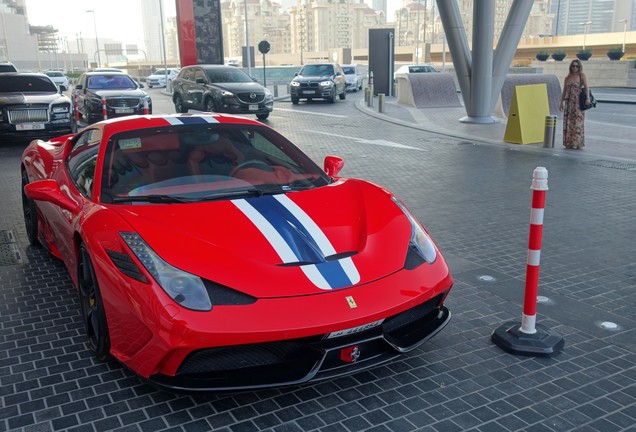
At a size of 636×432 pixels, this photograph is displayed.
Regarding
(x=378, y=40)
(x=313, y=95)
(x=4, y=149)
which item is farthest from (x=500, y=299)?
(x=378, y=40)

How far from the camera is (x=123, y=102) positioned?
18.3 metres

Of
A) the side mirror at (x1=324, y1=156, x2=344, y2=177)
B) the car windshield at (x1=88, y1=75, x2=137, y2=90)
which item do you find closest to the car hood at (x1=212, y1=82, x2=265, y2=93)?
the car windshield at (x1=88, y1=75, x2=137, y2=90)

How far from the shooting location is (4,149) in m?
13.9

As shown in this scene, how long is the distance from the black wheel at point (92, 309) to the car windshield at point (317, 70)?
24.2m

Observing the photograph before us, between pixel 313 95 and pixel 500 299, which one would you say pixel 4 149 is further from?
pixel 313 95

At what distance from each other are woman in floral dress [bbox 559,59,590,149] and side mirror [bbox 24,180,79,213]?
10.3m

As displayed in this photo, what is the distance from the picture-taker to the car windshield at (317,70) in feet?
89.5

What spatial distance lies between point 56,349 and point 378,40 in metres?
28.3

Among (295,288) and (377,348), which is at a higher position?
(295,288)

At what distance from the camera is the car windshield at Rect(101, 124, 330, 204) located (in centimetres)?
404

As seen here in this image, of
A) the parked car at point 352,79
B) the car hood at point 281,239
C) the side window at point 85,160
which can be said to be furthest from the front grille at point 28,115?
the parked car at point 352,79

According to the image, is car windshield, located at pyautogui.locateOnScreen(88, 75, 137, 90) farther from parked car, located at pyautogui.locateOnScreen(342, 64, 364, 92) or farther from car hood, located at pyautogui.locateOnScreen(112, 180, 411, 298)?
parked car, located at pyautogui.locateOnScreen(342, 64, 364, 92)

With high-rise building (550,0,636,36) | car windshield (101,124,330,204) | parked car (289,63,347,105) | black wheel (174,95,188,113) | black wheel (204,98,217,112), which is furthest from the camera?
high-rise building (550,0,636,36)

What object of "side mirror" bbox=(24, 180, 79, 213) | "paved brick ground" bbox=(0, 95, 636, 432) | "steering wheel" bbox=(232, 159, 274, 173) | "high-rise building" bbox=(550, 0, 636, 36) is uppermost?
"high-rise building" bbox=(550, 0, 636, 36)
